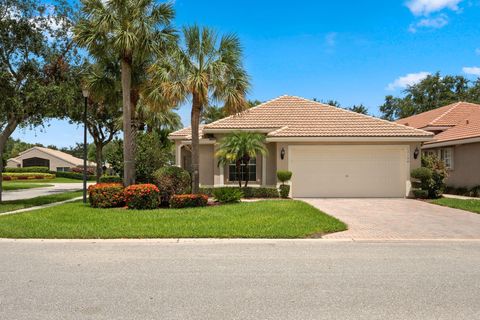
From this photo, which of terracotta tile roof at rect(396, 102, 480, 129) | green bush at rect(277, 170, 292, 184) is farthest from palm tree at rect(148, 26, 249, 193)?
terracotta tile roof at rect(396, 102, 480, 129)

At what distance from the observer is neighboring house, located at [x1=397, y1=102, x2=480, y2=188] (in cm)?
1798

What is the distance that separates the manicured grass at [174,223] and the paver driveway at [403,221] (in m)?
0.72

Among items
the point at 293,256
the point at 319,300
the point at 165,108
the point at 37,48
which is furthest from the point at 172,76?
the point at 319,300

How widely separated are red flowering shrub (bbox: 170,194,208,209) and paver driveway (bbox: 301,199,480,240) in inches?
178

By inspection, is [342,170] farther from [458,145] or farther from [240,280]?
[240,280]

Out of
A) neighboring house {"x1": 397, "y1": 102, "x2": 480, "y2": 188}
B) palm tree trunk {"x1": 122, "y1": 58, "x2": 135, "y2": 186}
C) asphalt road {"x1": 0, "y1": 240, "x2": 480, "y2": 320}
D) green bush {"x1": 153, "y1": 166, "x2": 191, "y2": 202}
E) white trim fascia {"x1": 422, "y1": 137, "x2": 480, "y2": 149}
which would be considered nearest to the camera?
asphalt road {"x1": 0, "y1": 240, "x2": 480, "y2": 320}

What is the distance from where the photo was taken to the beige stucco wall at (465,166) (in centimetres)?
1786

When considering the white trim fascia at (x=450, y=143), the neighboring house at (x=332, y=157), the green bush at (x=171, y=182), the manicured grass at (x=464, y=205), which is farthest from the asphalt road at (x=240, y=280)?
the white trim fascia at (x=450, y=143)

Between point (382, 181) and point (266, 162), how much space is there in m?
5.67

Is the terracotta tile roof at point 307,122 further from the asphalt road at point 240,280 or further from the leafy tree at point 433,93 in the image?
the leafy tree at point 433,93

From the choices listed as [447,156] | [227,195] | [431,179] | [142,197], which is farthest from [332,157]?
[142,197]

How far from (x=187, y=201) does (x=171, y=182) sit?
4.20ft

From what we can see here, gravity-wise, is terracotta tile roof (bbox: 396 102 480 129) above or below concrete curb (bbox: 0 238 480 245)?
above

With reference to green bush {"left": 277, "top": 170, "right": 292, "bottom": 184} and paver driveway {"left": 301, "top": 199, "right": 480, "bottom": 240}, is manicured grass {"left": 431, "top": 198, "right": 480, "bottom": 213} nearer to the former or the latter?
paver driveway {"left": 301, "top": 199, "right": 480, "bottom": 240}
